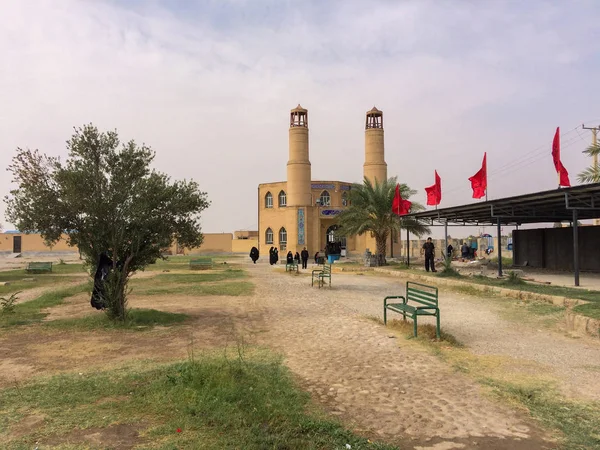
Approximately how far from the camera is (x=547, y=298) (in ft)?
37.9

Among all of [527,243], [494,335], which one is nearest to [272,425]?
[494,335]

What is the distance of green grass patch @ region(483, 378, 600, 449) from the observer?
373 cm

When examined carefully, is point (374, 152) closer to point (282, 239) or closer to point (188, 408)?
point (282, 239)

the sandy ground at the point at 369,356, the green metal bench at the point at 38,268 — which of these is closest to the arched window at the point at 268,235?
the green metal bench at the point at 38,268

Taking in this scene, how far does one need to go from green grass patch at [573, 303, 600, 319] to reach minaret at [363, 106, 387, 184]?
113ft

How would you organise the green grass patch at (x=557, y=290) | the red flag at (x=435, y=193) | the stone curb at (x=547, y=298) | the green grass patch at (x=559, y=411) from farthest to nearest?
the red flag at (x=435, y=193), the green grass patch at (x=557, y=290), the stone curb at (x=547, y=298), the green grass patch at (x=559, y=411)

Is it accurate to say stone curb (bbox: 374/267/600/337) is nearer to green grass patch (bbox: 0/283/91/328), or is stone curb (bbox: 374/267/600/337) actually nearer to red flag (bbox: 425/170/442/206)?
red flag (bbox: 425/170/442/206)

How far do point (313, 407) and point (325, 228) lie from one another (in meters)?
40.3

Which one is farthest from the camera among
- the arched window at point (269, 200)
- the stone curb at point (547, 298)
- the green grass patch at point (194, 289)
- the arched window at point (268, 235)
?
the arched window at point (269, 200)

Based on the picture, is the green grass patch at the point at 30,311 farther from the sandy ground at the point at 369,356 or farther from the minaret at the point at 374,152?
the minaret at the point at 374,152

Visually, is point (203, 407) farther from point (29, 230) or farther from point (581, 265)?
point (581, 265)

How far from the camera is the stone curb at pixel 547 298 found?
8.20 metres

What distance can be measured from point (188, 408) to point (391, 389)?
2.14 m

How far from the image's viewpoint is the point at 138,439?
3.63m
